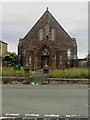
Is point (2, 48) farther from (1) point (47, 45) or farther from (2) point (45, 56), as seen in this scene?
(1) point (47, 45)

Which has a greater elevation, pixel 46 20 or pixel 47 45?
pixel 46 20

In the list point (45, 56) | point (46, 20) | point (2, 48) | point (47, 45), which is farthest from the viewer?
point (2, 48)

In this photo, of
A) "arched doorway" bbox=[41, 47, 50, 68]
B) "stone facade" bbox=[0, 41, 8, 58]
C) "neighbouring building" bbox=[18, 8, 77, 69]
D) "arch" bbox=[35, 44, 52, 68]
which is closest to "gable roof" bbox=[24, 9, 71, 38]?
"neighbouring building" bbox=[18, 8, 77, 69]

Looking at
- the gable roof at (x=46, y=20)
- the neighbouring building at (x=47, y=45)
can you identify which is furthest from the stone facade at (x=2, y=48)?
the gable roof at (x=46, y=20)

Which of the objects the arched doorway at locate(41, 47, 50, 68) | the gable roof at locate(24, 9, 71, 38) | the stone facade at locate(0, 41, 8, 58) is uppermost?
the gable roof at locate(24, 9, 71, 38)

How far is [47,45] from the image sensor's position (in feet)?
92.9

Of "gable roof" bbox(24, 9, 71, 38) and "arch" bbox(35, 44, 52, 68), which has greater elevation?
"gable roof" bbox(24, 9, 71, 38)

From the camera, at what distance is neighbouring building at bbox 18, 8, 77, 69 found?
1123 inches

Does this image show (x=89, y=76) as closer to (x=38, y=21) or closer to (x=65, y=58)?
(x=65, y=58)

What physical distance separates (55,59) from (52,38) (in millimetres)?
5242

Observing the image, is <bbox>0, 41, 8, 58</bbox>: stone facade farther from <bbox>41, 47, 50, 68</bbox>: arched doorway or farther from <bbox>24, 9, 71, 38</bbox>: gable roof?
<bbox>41, 47, 50, 68</bbox>: arched doorway

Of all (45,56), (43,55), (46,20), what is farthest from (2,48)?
(45,56)

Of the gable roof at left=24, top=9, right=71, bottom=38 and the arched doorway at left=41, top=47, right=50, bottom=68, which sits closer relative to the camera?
the arched doorway at left=41, top=47, right=50, bottom=68

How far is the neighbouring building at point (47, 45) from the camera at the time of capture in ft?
93.6
